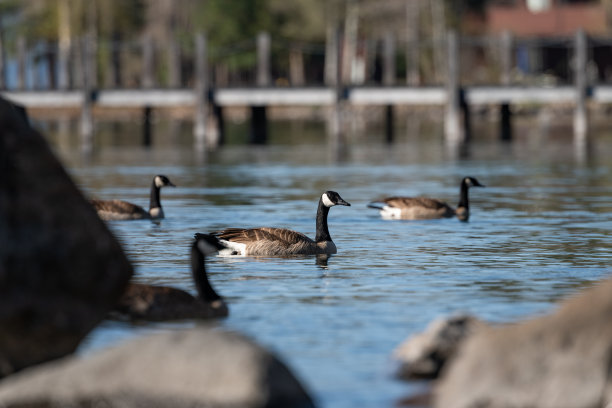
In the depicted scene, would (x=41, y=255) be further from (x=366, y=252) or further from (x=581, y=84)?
(x=581, y=84)

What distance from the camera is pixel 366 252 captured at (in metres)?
20.6

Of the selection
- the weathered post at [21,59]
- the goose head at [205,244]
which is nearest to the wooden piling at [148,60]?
the weathered post at [21,59]

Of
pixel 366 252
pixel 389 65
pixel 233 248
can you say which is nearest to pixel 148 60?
pixel 389 65

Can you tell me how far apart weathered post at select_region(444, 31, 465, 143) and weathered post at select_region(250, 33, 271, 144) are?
10.2 meters

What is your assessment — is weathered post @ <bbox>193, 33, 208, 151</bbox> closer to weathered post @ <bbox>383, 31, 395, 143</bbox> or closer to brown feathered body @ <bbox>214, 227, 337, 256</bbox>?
weathered post @ <bbox>383, 31, 395, 143</bbox>

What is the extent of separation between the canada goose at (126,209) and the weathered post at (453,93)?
39061mm

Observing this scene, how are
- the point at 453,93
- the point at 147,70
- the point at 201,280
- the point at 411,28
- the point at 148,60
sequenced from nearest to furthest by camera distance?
the point at 201,280, the point at 453,93, the point at 148,60, the point at 147,70, the point at 411,28

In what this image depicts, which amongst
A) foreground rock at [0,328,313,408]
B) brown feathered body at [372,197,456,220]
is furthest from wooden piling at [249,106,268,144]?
foreground rock at [0,328,313,408]

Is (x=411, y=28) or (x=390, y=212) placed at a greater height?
(x=411, y=28)

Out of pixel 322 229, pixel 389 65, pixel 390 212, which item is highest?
pixel 389 65

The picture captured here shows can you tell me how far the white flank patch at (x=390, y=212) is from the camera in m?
26.1

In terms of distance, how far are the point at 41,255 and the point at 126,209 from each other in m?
14.5

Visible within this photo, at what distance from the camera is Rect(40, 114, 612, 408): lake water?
42.2ft

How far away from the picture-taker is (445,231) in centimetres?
2412
